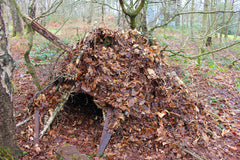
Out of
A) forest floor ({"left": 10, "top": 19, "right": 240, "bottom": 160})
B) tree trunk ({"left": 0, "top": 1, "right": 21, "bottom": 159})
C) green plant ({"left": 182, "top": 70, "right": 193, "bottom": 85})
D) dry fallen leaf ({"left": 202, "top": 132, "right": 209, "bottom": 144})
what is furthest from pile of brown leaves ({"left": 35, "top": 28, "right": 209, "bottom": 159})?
green plant ({"left": 182, "top": 70, "right": 193, "bottom": 85})

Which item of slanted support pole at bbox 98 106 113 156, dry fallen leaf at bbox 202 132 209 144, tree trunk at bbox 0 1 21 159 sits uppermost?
tree trunk at bbox 0 1 21 159

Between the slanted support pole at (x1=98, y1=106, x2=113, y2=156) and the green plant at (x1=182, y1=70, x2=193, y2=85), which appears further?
the green plant at (x1=182, y1=70, x2=193, y2=85)

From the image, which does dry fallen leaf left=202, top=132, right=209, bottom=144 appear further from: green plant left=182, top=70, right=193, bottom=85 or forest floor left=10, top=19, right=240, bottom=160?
green plant left=182, top=70, right=193, bottom=85

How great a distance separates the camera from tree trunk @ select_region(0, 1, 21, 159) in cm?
224

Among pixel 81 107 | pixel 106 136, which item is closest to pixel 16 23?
pixel 81 107

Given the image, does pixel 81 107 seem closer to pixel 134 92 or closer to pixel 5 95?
pixel 134 92

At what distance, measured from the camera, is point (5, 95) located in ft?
7.58

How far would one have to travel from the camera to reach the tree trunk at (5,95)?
224 cm

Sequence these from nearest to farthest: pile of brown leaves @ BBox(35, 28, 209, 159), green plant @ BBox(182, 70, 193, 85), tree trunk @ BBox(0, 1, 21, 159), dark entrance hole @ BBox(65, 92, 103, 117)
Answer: tree trunk @ BBox(0, 1, 21, 159) < pile of brown leaves @ BBox(35, 28, 209, 159) < dark entrance hole @ BBox(65, 92, 103, 117) < green plant @ BBox(182, 70, 193, 85)

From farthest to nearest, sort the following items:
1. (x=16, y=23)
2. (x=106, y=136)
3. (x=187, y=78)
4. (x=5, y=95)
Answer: (x=16, y=23)
(x=187, y=78)
(x=106, y=136)
(x=5, y=95)

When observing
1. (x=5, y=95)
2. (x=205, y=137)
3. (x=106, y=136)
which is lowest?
(x=205, y=137)

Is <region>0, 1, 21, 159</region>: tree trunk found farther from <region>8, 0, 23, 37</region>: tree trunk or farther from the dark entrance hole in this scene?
<region>8, 0, 23, 37</region>: tree trunk

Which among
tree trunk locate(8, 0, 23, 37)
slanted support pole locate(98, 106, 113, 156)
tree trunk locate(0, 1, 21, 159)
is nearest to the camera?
tree trunk locate(0, 1, 21, 159)

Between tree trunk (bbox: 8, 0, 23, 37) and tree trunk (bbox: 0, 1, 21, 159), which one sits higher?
tree trunk (bbox: 8, 0, 23, 37)
